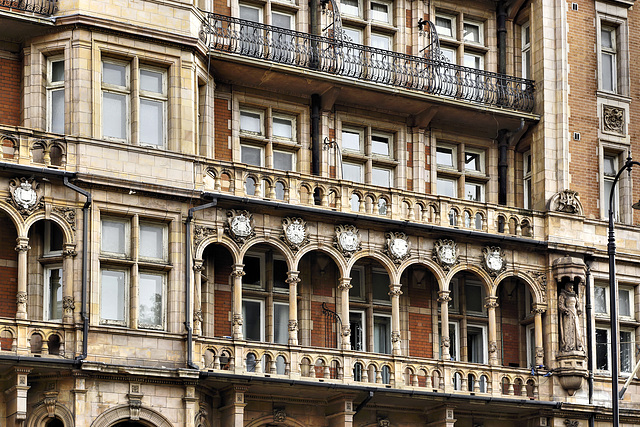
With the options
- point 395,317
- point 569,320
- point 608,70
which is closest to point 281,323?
point 395,317

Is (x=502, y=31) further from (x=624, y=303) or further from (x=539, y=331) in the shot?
(x=539, y=331)

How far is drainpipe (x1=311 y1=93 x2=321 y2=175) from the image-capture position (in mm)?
37281

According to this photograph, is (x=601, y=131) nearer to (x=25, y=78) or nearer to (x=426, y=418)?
(x=426, y=418)

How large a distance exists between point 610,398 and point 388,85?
10081 millimetres

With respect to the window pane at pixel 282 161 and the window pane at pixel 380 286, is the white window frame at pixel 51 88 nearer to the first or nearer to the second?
the window pane at pixel 282 161

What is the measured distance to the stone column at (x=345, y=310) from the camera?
115 feet

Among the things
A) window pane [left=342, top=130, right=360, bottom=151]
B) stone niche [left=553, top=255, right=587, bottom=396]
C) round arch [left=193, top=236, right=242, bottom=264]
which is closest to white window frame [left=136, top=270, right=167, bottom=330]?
round arch [left=193, top=236, right=242, bottom=264]

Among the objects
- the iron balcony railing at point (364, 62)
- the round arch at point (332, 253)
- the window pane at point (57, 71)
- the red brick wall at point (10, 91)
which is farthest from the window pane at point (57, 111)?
the round arch at point (332, 253)

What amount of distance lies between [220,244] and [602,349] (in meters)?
11.4

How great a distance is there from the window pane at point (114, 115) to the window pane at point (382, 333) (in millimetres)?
8520

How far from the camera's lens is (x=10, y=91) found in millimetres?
33781

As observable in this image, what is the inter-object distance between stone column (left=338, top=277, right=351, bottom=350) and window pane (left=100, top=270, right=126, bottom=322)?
5622 millimetres

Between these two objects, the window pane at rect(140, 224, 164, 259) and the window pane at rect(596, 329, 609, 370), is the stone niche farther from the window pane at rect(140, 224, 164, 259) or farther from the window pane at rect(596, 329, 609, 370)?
the window pane at rect(140, 224, 164, 259)

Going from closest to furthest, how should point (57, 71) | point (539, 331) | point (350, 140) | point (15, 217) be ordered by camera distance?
point (15, 217) < point (57, 71) < point (539, 331) < point (350, 140)
